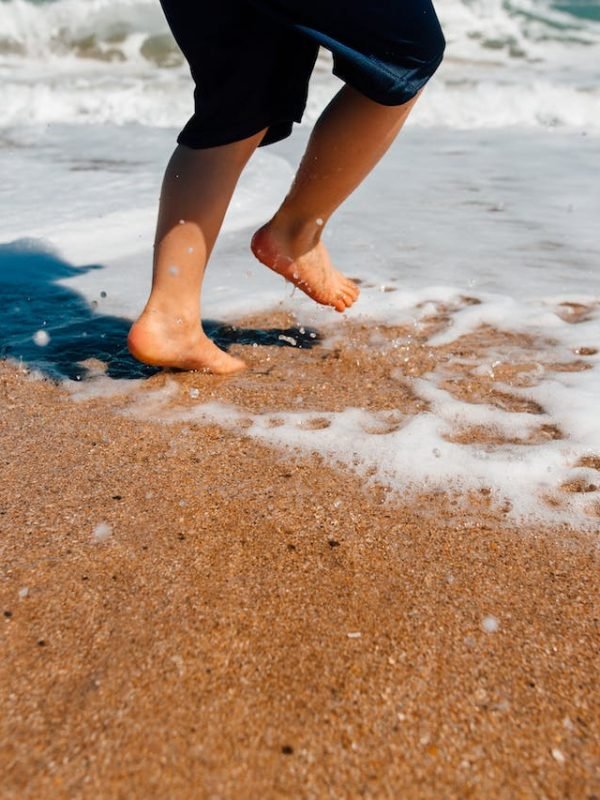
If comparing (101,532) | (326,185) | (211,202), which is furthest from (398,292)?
(101,532)

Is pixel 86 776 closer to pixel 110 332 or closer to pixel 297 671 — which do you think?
pixel 297 671

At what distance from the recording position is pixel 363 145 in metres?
1.62

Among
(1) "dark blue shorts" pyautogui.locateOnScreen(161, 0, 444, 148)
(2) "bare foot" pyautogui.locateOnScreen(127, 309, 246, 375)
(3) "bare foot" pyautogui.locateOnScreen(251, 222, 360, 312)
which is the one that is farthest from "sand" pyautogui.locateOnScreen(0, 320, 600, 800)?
(1) "dark blue shorts" pyautogui.locateOnScreen(161, 0, 444, 148)

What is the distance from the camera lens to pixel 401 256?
261 centimetres

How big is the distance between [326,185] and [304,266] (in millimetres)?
203

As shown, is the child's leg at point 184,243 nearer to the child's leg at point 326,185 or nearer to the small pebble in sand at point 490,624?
the child's leg at point 326,185

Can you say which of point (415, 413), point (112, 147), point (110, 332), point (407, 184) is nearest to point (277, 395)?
point (415, 413)

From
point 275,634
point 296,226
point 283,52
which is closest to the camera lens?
point 275,634

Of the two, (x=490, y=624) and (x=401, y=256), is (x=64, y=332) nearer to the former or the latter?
(x=401, y=256)

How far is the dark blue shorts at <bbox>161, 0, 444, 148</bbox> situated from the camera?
137 centimetres

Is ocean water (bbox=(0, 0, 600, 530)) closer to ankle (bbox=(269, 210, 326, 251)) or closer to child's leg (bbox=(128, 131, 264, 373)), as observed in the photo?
child's leg (bbox=(128, 131, 264, 373))

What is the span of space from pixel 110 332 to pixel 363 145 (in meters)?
0.79

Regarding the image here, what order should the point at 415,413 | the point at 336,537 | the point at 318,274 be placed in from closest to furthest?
the point at 336,537, the point at 415,413, the point at 318,274

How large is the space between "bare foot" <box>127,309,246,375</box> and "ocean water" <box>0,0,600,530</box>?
5 centimetres
